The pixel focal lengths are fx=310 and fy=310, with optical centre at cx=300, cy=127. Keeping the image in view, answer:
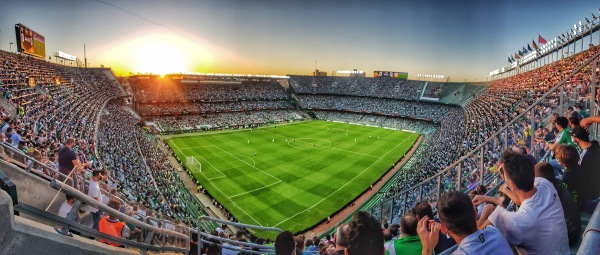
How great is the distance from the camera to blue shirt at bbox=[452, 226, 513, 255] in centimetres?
262

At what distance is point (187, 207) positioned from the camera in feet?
76.8

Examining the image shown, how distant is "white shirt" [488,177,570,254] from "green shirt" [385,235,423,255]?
0.92m

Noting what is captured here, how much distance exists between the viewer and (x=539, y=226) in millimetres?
3045

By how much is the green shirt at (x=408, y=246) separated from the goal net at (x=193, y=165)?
32.3m

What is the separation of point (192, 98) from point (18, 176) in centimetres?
7438

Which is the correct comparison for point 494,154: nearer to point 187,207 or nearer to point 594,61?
point 594,61

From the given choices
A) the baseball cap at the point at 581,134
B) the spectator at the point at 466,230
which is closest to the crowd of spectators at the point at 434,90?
the baseball cap at the point at 581,134

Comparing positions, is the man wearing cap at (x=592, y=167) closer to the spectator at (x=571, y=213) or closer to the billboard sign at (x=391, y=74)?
the spectator at (x=571, y=213)

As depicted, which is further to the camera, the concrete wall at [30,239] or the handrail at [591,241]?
the concrete wall at [30,239]

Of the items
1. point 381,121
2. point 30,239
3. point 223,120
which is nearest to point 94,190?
point 30,239

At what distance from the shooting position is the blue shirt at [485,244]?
262 cm

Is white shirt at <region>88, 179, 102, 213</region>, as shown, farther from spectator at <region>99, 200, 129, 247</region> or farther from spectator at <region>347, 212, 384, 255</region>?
spectator at <region>347, 212, 384, 255</region>

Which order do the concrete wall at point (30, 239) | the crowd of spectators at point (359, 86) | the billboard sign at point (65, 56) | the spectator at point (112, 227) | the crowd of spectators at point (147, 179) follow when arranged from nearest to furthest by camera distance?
1. the concrete wall at point (30, 239)
2. the spectator at point (112, 227)
3. the crowd of spectators at point (147, 179)
4. the billboard sign at point (65, 56)
5. the crowd of spectators at point (359, 86)

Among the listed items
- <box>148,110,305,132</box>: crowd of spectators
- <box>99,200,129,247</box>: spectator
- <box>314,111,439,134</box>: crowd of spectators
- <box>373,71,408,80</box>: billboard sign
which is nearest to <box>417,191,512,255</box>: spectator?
<box>99,200,129,247</box>: spectator
